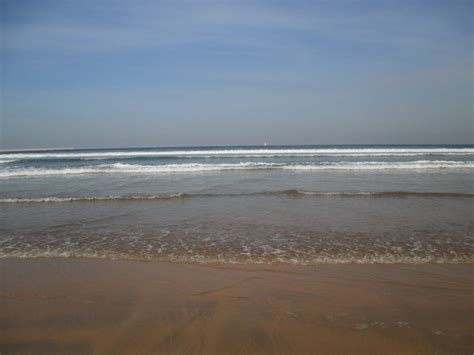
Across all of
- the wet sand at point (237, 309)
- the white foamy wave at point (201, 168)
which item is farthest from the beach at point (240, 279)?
the white foamy wave at point (201, 168)

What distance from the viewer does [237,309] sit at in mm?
3279

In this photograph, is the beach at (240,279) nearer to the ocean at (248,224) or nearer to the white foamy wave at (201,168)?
the ocean at (248,224)

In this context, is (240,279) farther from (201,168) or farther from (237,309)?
(201,168)

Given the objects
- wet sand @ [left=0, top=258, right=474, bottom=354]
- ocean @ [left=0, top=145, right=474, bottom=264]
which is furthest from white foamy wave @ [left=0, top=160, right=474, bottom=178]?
wet sand @ [left=0, top=258, right=474, bottom=354]

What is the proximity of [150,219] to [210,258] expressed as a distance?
325 cm

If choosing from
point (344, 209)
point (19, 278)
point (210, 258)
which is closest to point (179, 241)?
point (210, 258)

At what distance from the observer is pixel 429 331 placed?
284 centimetres

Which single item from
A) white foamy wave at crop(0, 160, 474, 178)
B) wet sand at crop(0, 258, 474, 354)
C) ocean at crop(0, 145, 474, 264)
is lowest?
wet sand at crop(0, 258, 474, 354)

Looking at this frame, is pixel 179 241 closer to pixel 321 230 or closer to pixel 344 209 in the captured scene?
pixel 321 230

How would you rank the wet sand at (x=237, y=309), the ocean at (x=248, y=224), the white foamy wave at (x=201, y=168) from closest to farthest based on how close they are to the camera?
the wet sand at (x=237, y=309) < the ocean at (x=248, y=224) < the white foamy wave at (x=201, y=168)

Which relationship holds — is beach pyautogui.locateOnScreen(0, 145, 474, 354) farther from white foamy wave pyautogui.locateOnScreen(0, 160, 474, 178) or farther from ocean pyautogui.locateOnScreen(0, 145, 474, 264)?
white foamy wave pyautogui.locateOnScreen(0, 160, 474, 178)

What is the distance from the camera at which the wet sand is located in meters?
2.72

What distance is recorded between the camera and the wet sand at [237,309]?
8.92ft

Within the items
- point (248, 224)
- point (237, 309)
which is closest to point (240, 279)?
point (237, 309)
